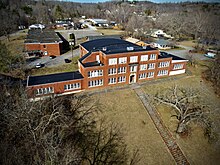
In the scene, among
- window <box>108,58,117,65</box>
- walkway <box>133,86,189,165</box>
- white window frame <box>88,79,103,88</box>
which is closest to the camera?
walkway <box>133,86,189,165</box>

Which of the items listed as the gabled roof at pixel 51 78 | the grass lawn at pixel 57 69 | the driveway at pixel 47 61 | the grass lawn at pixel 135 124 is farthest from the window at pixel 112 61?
the driveway at pixel 47 61

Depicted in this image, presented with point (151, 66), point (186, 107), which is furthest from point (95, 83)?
point (186, 107)

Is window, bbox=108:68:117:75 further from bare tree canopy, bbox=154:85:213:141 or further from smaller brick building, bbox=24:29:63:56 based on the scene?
smaller brick building, bbox=24:29:63:56

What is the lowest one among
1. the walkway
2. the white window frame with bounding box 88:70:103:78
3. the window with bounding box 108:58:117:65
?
the walkway

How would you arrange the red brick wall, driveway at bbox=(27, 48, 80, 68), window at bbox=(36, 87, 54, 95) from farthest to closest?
1. driveway at bbox=(27, 48, 80, 68)
2. window at bbox=(36, 87, 54, 95)
3. the red brick wall

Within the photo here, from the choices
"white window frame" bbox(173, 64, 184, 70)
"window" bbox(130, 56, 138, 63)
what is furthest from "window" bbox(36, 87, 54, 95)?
"white window frame" bbox(173, 64, 184, 70)

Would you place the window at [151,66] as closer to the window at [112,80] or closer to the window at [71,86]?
the window at [112,80]

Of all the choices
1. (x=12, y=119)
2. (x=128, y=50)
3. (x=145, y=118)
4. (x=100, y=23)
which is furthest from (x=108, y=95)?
(x=100, y=23)
